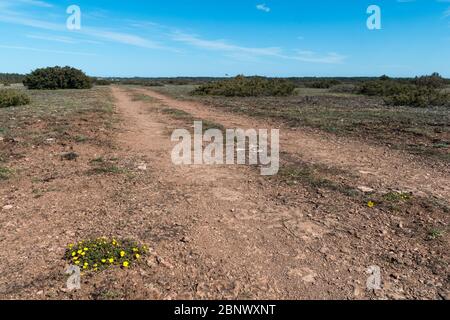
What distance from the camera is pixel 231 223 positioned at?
15.9ft

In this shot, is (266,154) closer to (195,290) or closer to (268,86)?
(195,290)

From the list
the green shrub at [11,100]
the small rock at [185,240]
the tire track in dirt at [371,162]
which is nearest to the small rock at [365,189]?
the tire track in dirt at [371,162]

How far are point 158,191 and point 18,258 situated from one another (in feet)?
7.94

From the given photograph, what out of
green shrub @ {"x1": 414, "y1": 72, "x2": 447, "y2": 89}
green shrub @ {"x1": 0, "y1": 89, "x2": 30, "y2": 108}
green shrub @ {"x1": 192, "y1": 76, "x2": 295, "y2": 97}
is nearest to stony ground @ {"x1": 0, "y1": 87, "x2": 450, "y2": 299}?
green shrub @ {"x1": 0, "y1": 89, "x2": 30, "y2": 108}

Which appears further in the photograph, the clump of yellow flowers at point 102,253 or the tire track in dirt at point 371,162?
the tire track in dirt at point 371,162

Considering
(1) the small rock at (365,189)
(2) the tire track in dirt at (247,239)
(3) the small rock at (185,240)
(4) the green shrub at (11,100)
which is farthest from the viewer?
(4) the green shrub at (11,100)

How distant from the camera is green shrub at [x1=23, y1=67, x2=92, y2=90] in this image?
154 feet

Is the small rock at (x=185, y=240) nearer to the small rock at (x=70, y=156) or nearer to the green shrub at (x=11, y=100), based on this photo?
the small rock at (x=70, y=156)

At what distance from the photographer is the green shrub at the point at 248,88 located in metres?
32.7

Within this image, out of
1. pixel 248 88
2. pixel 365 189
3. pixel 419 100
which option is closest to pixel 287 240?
pixel 365 189

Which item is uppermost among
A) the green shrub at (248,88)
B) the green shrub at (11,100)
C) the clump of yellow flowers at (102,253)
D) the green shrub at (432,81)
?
the green shrub at (432,81)

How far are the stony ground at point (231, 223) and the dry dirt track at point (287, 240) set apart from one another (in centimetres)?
2

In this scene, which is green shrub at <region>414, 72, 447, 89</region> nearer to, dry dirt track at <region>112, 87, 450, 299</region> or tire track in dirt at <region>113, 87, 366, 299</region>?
dry dirt track at <region>112, 87, 450, 299</region>
